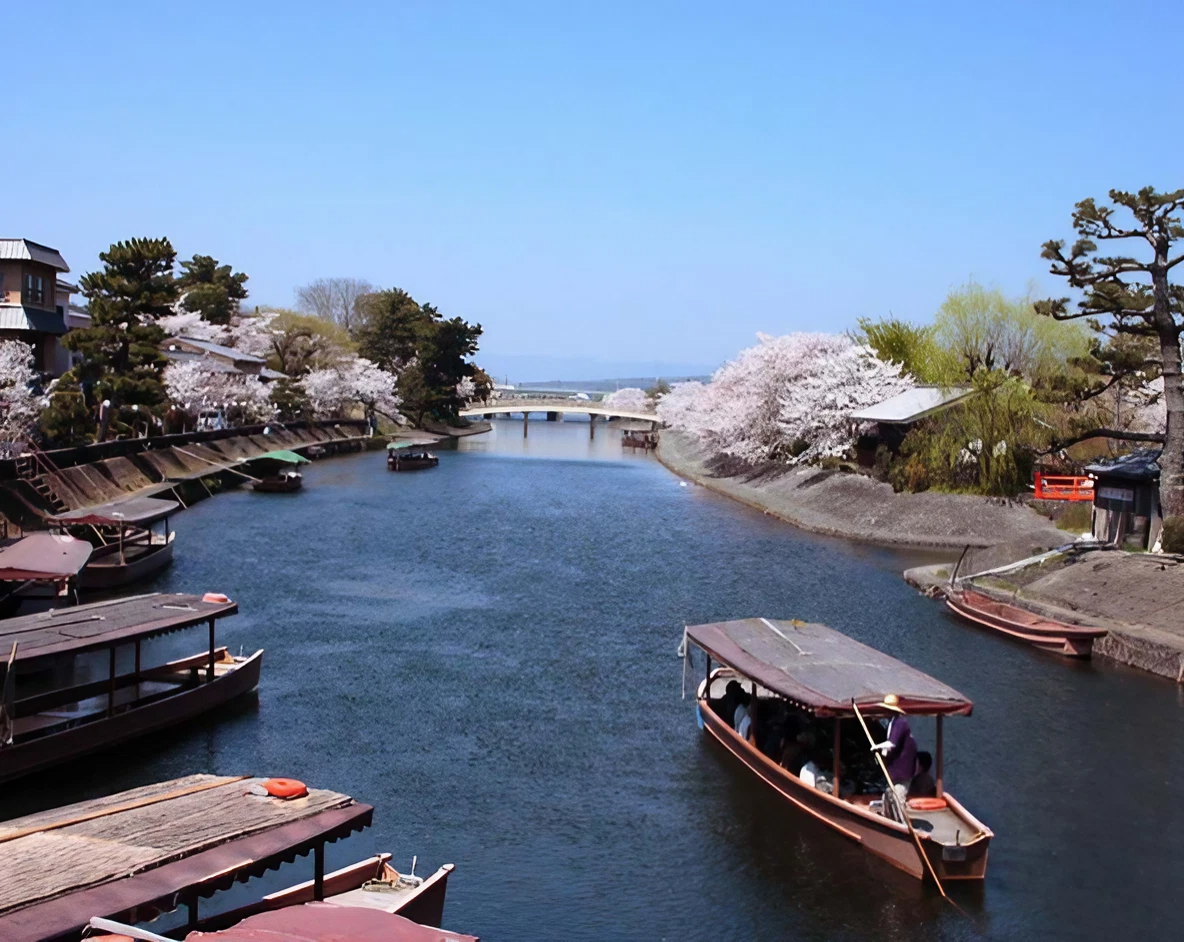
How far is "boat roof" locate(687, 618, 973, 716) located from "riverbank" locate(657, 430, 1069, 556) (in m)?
18.3

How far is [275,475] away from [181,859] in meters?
48.1

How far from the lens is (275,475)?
56469mm

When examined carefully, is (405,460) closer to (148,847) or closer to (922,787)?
(922,787)

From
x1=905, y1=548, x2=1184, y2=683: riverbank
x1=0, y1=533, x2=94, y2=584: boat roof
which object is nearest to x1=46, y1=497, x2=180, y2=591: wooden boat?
x1=0, y1=533, x2=94, y2=584: boat roof

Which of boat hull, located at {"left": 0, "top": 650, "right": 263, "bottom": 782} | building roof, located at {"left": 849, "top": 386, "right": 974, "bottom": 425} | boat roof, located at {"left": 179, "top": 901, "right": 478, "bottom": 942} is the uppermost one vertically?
building roof, located at {"left": 849, "top": 386, "right": 974, "bottom": 425}

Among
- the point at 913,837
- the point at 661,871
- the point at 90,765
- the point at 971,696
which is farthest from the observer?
the point at 971,696

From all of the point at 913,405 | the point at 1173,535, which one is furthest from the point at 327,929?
the point at 913,405

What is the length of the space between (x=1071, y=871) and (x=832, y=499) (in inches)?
1487

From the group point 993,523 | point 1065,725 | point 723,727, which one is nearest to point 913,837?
point 723,727

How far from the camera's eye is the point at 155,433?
57875mm

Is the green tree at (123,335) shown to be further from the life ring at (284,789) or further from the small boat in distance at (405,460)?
the life ring at (284,789)

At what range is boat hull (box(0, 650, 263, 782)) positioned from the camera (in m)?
16.9

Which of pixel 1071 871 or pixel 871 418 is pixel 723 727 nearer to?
pixel 1071 871

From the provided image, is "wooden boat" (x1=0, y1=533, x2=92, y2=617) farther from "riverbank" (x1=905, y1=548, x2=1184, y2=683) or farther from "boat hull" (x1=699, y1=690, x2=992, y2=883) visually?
"riverbank" (x1=905, y1=548, x2=1184, y2=683)
